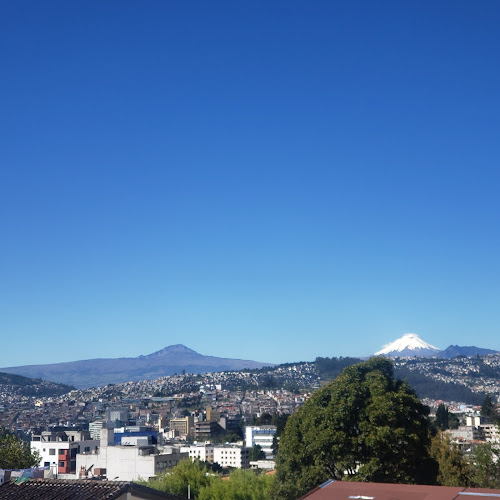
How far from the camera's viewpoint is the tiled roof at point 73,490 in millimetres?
14445

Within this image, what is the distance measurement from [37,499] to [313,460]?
440 inches

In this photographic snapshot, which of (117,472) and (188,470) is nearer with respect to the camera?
(188,470)

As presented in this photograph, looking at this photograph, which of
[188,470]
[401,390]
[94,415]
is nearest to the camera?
[401,390]

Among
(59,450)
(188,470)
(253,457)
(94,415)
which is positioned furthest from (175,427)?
(188,470)

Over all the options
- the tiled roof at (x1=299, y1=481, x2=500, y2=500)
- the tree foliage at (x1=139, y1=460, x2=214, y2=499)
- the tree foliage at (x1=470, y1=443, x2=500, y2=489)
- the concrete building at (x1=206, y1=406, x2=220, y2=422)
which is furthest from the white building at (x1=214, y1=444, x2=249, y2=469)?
the tiled roof at (x1=299, y1=481, x2=500, y2=500)

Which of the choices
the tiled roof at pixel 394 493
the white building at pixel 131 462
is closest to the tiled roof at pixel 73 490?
the tiled roof at pixel 394 493

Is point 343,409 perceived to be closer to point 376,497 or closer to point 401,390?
point 401,390

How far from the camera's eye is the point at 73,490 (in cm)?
1481

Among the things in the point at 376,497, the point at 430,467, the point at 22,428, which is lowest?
the point at 22,428

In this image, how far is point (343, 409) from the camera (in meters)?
23.6

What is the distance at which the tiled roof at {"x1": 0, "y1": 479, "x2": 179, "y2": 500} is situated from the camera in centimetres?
1445

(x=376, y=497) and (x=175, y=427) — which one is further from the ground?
(x=376, y=497)

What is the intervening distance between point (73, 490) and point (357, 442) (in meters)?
10.8

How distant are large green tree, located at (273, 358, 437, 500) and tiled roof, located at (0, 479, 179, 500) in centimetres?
833
